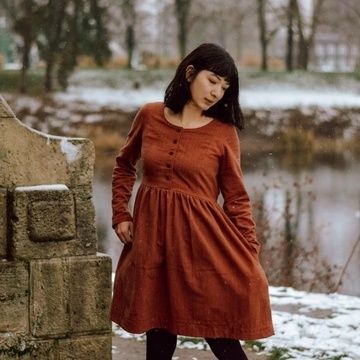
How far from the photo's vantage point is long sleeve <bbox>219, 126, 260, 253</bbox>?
11.8 feet

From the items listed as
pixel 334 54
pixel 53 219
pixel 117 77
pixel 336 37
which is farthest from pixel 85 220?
pixel 334 54

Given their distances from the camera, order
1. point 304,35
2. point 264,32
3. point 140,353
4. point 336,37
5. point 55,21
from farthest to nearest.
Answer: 1. point 336,37
2. point 304,35
3. point 264,32
4. point 55,21
5. point 140,353

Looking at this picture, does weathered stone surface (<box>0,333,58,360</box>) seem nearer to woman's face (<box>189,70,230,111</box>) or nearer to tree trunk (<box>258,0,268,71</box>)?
woman's face (<box>189,70,230,111</box>)

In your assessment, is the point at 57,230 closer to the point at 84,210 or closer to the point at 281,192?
the point at 84,210

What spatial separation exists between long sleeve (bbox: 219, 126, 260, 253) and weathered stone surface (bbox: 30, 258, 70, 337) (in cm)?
69

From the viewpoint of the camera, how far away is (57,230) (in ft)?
12.1

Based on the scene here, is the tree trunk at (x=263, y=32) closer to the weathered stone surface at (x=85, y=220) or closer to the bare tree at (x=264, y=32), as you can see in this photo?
the bare tree at (x=264, y=32)

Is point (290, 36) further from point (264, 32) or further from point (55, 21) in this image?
point (55, 21)

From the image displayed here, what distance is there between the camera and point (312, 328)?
18.3ft

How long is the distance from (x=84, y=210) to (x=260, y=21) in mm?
12500

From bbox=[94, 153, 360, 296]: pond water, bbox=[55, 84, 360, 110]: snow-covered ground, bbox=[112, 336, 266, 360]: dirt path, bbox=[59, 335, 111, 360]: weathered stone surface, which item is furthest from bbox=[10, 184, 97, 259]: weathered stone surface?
bbox=[55, 84, 360, 110]: snow-covered ground

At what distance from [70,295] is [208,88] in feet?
3.16

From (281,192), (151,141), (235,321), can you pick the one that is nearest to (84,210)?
(151,141)

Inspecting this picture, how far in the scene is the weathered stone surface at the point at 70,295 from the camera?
368 centimetres
